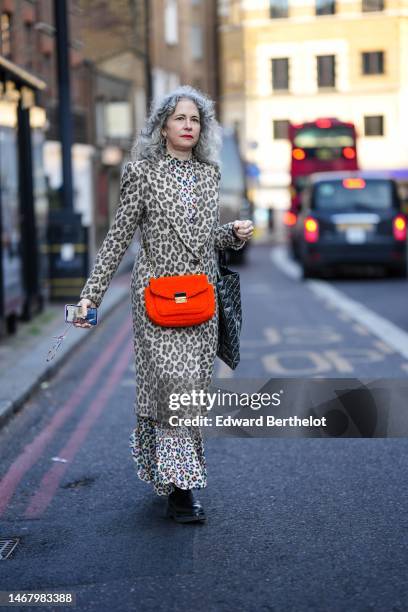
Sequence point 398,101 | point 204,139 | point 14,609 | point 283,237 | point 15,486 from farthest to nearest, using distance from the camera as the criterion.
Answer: point 398,101, point 283,237, point 15,486, point 204,139, point 14,609

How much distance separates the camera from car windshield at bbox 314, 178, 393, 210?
19.2 meters

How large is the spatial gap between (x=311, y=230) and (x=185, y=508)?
14.6 m

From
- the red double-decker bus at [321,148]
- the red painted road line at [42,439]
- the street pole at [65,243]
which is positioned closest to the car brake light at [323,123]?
the red double-decker bus at [321,148]

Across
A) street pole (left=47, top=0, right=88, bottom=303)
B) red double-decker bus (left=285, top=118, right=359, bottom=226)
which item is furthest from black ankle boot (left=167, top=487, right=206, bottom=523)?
red double-decker bus (left=285, top=118, right=359, bottom=226)

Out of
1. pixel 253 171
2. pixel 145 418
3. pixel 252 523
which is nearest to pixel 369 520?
pixel 252 523

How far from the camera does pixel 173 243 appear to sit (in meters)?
4.70

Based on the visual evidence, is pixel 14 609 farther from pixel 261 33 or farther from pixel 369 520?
pixel 261 33

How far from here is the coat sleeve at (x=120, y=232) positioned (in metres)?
4.72

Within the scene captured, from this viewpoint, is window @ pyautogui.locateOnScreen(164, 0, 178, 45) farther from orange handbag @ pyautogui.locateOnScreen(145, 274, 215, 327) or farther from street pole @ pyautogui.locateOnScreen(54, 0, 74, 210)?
orange handbag @ pyautogui.locateOnScreen(145, 274, 215, 327)

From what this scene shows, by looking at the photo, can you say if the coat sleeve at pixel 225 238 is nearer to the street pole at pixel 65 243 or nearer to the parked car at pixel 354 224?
the street pole at pixel 65 243

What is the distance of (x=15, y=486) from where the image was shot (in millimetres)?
5621

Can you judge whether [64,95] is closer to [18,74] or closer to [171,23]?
[18,74]

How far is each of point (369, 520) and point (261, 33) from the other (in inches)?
2313

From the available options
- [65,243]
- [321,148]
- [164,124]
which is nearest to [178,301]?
[164,124]
